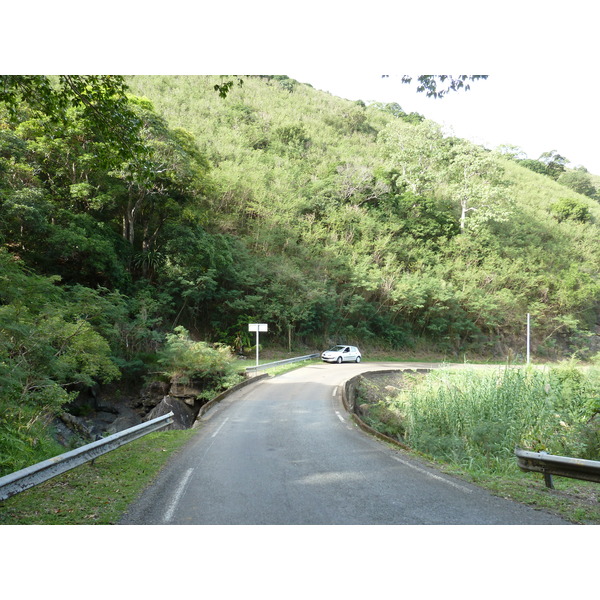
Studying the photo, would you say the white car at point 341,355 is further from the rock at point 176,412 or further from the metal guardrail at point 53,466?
the metal guardrail at point 53,466

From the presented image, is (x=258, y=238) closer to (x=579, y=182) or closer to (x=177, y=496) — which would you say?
(x=177, y=496)

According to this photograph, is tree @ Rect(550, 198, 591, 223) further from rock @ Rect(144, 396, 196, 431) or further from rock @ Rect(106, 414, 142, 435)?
rock @ Rect(106, 414, 142, 435)

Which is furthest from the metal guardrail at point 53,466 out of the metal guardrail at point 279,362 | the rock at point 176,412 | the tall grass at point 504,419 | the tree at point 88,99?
the metal guardrail at point 279,362

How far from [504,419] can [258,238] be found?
20488 millimetres

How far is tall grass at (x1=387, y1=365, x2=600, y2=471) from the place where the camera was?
725 cm

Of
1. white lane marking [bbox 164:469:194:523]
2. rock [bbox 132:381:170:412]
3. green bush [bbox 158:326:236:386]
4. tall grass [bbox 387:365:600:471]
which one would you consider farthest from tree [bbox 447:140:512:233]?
white lane marking [bbox 164:469:194:523]

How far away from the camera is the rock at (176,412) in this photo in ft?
39.1

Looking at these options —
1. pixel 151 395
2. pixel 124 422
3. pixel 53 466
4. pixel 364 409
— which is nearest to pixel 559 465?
pixel 53 466

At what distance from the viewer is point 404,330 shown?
29.5 m

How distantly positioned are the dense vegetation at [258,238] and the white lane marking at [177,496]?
2.43 m

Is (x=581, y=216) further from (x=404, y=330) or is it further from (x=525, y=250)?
(x=404, y=330)

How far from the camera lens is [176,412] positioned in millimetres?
12422

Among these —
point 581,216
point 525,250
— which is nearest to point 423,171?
point 525,250

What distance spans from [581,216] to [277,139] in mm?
29965
